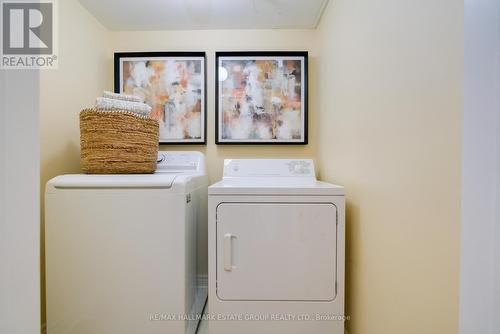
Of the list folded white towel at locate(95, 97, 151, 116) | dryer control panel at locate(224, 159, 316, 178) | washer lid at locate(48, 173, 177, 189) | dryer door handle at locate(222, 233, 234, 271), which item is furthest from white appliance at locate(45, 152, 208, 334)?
dryer control panel at locate(224, 159, 316, 178)

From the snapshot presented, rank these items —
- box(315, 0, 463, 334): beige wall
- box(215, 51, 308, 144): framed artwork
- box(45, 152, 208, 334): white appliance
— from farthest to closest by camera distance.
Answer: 1. box(215, 51, 308, 144): framed artwork
2. box(45, 152, 208, 334): white appliance
3. box(315, 0, 463, 334): beige wall

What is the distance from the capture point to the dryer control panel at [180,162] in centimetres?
181

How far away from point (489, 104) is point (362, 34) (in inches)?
32.4

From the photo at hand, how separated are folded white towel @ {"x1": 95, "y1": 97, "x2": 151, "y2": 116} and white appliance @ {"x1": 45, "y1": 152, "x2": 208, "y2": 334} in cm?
47

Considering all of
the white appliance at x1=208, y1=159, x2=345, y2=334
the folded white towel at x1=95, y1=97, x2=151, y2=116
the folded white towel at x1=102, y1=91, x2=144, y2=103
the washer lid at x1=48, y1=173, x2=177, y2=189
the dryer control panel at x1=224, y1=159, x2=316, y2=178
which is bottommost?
the white appliance at x1=208, y1=159, x2=345, y2=334

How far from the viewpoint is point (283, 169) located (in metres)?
1.88

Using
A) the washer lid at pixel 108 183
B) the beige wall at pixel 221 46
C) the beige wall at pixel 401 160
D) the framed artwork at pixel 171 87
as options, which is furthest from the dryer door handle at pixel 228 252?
the framed artwork at pixel 171 87

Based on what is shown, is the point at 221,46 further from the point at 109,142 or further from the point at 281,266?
the point at 281,266

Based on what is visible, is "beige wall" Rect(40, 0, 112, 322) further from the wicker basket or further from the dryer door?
the dryer door

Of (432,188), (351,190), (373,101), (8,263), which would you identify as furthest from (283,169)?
(8,263)

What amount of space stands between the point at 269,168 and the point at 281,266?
84 centimetres

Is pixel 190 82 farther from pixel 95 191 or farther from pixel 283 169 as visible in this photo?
pixel 95 191

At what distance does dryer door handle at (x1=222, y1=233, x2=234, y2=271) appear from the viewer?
46.7 inches

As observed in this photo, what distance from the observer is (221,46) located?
2002 millimetres
